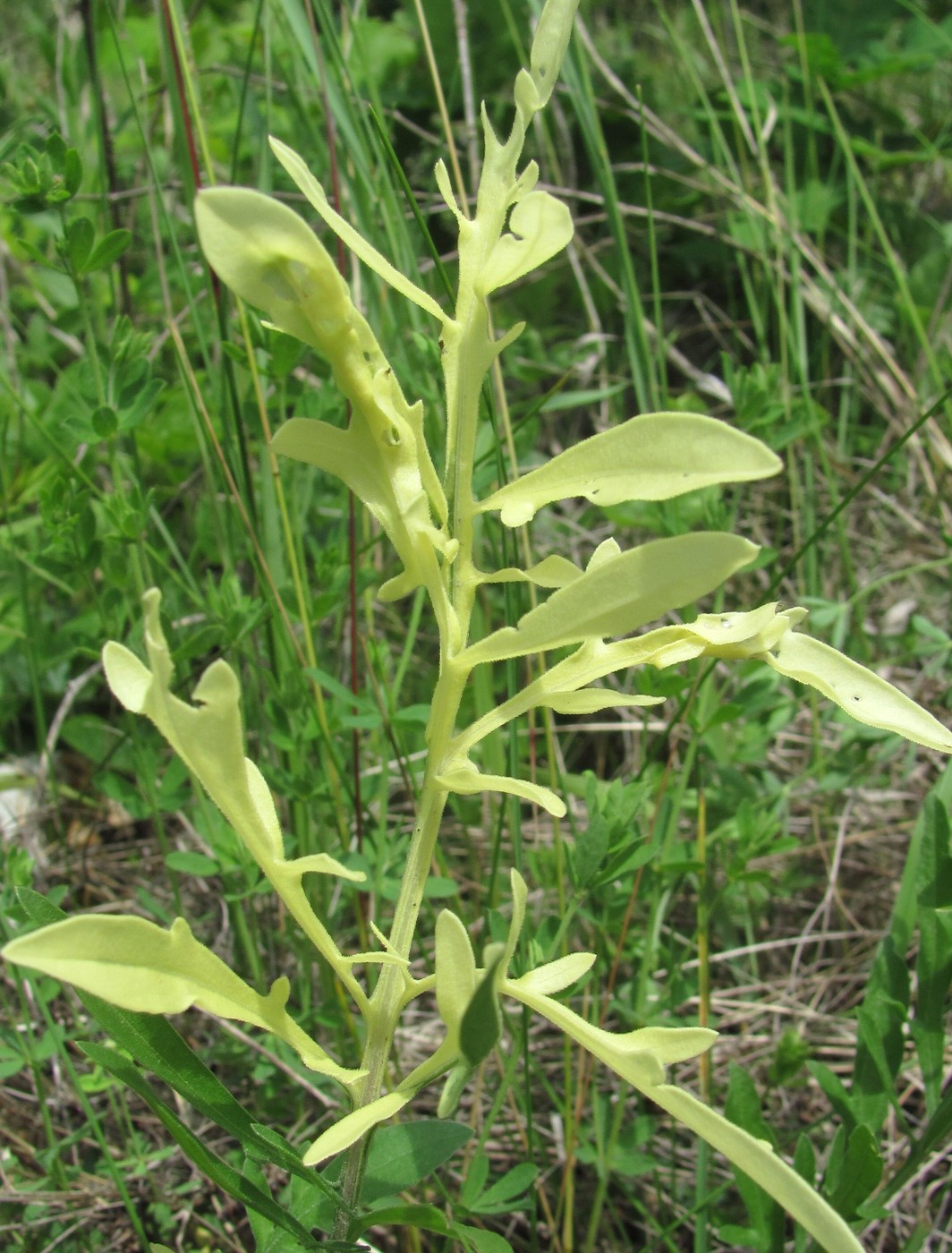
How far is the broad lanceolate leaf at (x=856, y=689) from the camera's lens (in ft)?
2.20

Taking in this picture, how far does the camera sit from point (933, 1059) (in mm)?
964

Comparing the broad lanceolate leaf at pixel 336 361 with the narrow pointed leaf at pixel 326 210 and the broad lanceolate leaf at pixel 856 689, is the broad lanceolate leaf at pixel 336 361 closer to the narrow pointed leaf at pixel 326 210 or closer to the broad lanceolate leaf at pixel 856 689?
the narrow pointed leaf at pixel 326 210

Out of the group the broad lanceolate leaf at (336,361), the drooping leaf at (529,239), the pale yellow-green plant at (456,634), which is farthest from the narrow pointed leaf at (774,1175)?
the drooping leaf at (529,239)

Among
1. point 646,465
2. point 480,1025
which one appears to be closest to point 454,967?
point 480,1025

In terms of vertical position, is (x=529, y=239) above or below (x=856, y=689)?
above

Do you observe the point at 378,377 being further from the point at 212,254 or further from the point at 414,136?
the point at 414,136

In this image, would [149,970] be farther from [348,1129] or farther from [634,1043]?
[634,1043]

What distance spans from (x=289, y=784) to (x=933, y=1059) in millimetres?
690

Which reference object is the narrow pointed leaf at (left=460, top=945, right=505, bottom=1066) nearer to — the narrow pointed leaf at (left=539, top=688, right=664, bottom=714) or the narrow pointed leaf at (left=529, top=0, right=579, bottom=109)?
the narrow pointed leaf at (left=539, top=688, right=664, bottom=714)

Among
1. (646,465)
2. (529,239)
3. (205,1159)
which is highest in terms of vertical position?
(529,239)

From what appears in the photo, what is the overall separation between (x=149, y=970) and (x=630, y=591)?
32 centimetres

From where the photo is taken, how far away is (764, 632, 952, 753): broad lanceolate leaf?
0.67 m

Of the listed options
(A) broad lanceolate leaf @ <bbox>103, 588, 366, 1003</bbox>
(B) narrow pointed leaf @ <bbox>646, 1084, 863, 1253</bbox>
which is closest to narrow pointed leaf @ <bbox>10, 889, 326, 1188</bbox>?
(A) broad lanceolate leaf @ <bbox>103, 588, 366, 1003</bbox>

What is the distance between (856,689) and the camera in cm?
70
